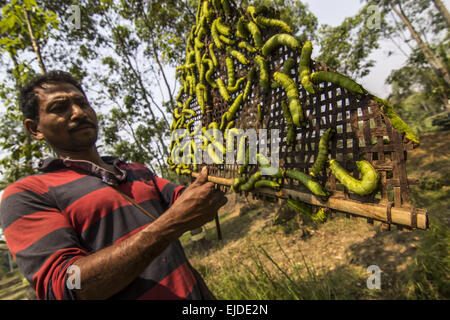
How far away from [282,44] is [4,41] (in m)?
4.14

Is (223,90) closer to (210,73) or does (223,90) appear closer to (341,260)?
(210,73)

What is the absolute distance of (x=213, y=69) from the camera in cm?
205

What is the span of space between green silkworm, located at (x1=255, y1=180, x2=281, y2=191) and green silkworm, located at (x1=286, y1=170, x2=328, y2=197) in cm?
10

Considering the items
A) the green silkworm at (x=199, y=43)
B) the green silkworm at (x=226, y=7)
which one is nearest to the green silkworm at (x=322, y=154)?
the green silkworm at (x=226, y=7)

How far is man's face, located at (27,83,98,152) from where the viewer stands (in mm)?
1734

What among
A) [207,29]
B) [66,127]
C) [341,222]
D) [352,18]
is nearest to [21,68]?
[66,127]

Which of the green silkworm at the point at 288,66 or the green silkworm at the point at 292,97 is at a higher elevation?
the green silkworm at the point at 288,66

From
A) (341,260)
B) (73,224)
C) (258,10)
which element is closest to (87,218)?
(73,224)

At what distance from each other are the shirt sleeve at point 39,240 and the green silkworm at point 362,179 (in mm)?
1514

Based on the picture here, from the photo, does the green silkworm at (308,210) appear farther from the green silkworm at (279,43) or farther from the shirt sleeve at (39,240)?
the shirt sleeve at (39,240)

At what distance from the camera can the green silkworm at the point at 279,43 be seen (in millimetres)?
1264

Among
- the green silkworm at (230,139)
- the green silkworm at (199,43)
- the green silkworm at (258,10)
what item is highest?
the green silkworm at (199,43)

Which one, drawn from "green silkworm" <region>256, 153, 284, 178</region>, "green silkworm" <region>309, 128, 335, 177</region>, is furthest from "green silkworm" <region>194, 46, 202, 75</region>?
"green silkworm" <region>309, 128, 335, 177</region>

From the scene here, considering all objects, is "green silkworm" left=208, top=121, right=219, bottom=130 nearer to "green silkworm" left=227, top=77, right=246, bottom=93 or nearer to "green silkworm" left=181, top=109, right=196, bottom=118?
"green silkworm" left=227, top=77, right=246, bottom=93
